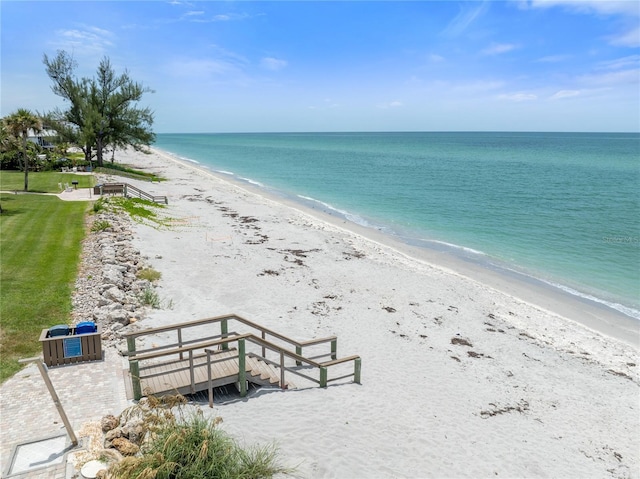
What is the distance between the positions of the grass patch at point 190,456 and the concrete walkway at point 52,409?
1.09m

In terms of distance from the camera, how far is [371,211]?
120 ft

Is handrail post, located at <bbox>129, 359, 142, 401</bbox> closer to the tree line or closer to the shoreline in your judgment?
the shoreline

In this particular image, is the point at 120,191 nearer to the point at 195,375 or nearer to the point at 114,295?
the point at 114,295

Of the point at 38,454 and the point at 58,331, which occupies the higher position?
the point at 58,331

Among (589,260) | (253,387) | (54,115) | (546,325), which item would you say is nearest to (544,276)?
(589,260)

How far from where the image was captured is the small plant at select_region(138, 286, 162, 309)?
13078 mm

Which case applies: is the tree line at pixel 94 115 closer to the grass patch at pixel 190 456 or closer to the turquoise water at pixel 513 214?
the turquoise water at pixel 513 214

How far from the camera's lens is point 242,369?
27.6 ft

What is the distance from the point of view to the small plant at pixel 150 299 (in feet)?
42.9

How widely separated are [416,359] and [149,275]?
999cm

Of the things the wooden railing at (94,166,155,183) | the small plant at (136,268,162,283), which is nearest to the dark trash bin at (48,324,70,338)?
the small plant at (136,268,162,283)

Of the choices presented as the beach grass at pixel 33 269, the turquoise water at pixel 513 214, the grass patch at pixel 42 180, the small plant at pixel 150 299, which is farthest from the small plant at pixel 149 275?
the grass patch at pixel 42 180

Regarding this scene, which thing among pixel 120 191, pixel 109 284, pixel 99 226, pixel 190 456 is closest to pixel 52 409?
pixel 190 456

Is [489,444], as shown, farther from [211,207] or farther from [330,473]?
[211,207]
